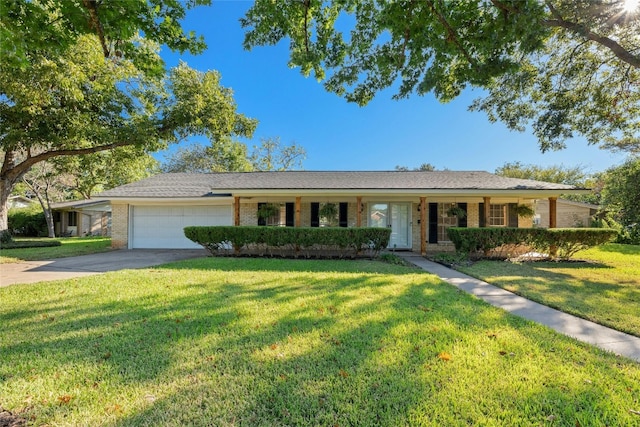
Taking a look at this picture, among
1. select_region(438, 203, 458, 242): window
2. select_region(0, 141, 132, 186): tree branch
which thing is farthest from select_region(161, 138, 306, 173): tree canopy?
select_region(438, 203, 458, 242): window

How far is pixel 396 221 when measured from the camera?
12875 millimetres

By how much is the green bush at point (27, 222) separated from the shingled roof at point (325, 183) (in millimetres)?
15608

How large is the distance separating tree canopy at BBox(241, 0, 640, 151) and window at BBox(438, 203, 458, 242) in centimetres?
451

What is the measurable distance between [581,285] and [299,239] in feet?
26.0

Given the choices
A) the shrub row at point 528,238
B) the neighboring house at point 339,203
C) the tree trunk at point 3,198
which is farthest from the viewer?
the tree trunk at point 3,198

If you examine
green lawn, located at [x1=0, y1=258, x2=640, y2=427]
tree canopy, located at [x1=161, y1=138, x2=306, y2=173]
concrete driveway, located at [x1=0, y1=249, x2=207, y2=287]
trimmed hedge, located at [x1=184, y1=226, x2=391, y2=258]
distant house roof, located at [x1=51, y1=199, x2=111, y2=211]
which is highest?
tree canopy, located at [x1=161, y1=138, x2=306, y2=173]

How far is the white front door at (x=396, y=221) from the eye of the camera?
42.1ft

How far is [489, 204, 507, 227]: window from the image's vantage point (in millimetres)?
12751

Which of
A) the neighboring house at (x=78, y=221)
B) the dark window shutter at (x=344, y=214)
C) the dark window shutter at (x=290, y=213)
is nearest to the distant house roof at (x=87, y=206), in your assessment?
the neighboring house at (x=78, y=221)

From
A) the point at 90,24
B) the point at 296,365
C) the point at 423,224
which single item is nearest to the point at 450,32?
the point at 90,24

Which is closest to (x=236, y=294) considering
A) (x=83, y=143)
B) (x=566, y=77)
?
(x=83, y=143)

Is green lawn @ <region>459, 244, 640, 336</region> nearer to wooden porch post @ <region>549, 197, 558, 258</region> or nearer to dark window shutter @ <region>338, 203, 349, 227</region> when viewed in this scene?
wooden porch post @ <region>549, 197, 558, 258</region>

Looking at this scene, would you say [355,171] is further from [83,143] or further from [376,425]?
[376,425]

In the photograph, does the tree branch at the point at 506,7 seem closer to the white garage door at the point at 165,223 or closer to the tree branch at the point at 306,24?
the tree branch at the point at 306,24
